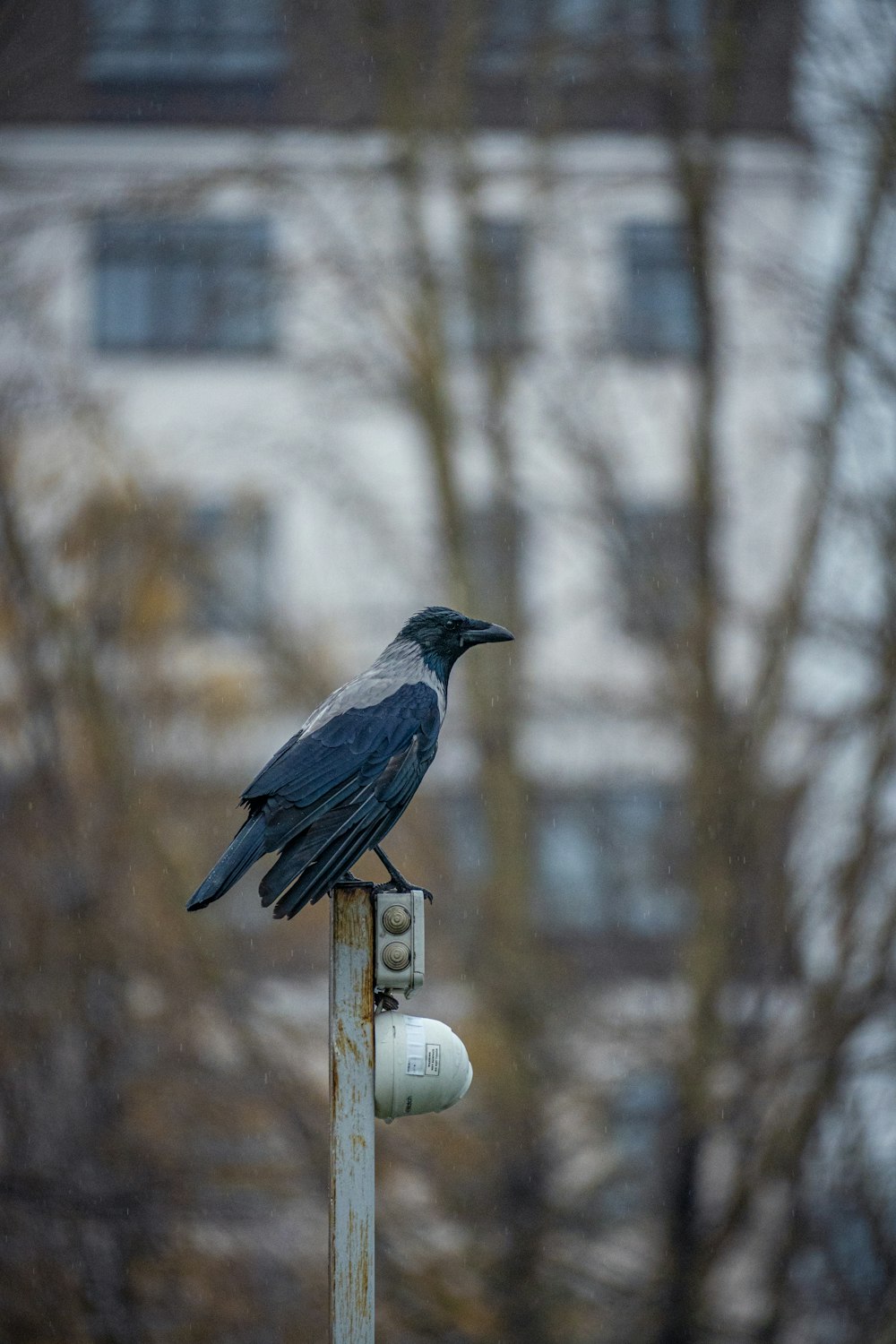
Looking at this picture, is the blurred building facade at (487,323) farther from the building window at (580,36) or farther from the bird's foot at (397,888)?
the bird's foot at (397,888)

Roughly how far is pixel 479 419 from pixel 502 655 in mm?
2046

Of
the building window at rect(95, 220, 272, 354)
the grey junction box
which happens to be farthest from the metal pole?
the building window at rect(95, 220, 272, 354)

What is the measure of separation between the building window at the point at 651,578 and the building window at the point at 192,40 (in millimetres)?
5419

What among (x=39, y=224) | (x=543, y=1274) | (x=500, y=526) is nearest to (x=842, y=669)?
(x=500, y=526)

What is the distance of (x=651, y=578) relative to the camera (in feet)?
38.7

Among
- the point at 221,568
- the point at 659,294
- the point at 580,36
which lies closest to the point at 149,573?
the point at 221,568

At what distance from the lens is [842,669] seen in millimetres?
11656

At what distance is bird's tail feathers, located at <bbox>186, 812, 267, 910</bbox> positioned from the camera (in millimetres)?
3453

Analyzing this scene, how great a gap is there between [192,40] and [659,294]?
5127 millimetres

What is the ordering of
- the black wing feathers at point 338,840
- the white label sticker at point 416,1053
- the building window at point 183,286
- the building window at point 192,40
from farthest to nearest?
the building window at point 192,40 < the building window at point 183,286 < the black wing feathers at point 338,840 < the white label sticker at point 416,1053

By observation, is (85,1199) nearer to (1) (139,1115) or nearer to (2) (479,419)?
(1) (139,1115)

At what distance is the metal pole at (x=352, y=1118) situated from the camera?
353cm

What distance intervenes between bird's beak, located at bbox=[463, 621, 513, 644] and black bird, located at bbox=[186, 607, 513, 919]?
0.02m

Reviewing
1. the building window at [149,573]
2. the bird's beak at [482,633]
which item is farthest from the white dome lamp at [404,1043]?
the building window at [149,573]
